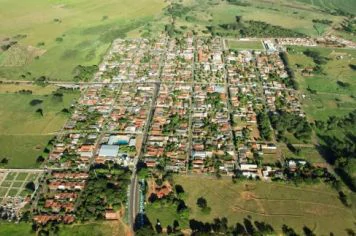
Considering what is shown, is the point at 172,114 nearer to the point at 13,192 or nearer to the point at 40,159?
the point at 40,159

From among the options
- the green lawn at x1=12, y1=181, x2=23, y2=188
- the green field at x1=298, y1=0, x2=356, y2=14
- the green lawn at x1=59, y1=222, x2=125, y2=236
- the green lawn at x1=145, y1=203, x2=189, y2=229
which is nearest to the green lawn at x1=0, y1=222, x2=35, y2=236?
the green lawn at x1=59, y1=222, x2=125, y2=236

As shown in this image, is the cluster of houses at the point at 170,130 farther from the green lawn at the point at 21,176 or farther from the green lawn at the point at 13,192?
the green lawn at the point at 13,192

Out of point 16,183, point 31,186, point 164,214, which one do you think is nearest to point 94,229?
point 164,214

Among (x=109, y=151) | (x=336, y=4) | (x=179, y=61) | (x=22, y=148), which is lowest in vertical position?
(x=22, y=148)

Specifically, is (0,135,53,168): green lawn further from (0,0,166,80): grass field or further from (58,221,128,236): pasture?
(0,0,166,80): grass field

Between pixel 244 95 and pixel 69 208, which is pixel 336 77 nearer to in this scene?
pixel 244 95

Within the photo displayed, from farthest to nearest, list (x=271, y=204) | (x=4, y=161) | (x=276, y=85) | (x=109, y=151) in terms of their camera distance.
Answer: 1. (x=276, y=85)
2. (x=109, y=151)
3. (x=4, y=161)
4. (x=271, y=204)

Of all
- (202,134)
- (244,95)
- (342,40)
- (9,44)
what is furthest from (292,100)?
(9,44)
